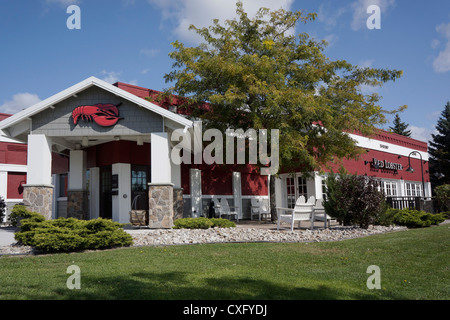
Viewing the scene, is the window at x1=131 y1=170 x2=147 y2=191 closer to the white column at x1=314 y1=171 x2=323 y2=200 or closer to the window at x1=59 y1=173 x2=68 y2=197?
the window at x1=59 y1=173 x2=68 y2=197

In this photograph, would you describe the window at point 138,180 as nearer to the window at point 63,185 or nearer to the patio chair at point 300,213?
the window at point 63,185

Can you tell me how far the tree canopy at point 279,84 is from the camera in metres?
13.0

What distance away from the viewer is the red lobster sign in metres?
11.4

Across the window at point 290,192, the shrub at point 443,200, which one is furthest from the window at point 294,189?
the shrub at point 443,200

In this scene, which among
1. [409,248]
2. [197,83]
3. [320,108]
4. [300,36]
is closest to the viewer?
[409,248]

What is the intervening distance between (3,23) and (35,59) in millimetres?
2474

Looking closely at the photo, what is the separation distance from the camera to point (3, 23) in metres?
10.8

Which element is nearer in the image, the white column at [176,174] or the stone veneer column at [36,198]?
the stone veneer column at [36,198]

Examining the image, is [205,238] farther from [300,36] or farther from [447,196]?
[447,196]

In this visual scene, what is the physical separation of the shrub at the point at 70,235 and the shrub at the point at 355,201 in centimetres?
594

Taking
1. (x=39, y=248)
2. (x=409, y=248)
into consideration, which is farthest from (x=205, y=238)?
(x=409, y=248)

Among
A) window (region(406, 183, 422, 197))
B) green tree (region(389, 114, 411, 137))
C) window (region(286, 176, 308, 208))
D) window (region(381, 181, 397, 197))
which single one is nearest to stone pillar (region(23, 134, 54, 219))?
window (region(286, 176, 308, 208))

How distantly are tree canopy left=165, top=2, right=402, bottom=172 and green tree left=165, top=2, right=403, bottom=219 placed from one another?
32 millimetres

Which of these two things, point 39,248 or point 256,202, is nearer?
point 39,248
